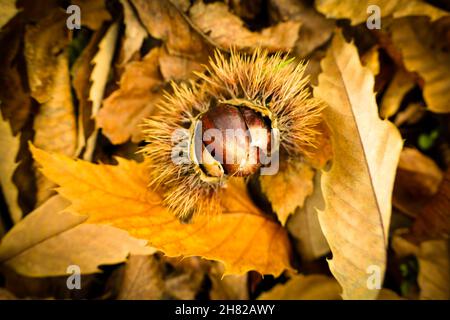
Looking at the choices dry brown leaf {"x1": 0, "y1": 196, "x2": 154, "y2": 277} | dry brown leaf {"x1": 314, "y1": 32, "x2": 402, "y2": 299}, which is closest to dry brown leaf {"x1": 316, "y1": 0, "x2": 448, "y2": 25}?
dry brown leaf {"x1": 314, "y1": 32, "x2": 402, "y2": 299}

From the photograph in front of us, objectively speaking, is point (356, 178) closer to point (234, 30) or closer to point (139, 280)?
point (234, 30)

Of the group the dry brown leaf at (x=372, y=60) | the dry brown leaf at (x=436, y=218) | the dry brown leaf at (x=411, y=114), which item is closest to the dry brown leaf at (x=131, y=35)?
the dry brown leaf at (x=372, y=60)

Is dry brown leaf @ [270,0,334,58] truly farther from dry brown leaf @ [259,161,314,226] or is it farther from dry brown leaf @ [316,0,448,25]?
dry brown leaf @ [259,161,314,226]

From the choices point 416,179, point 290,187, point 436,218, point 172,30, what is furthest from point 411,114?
point 172,30

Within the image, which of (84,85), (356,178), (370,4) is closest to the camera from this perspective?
(356,178)

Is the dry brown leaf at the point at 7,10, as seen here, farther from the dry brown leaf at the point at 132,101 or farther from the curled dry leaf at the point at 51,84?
the dry brown leaf at the point at 132,101
